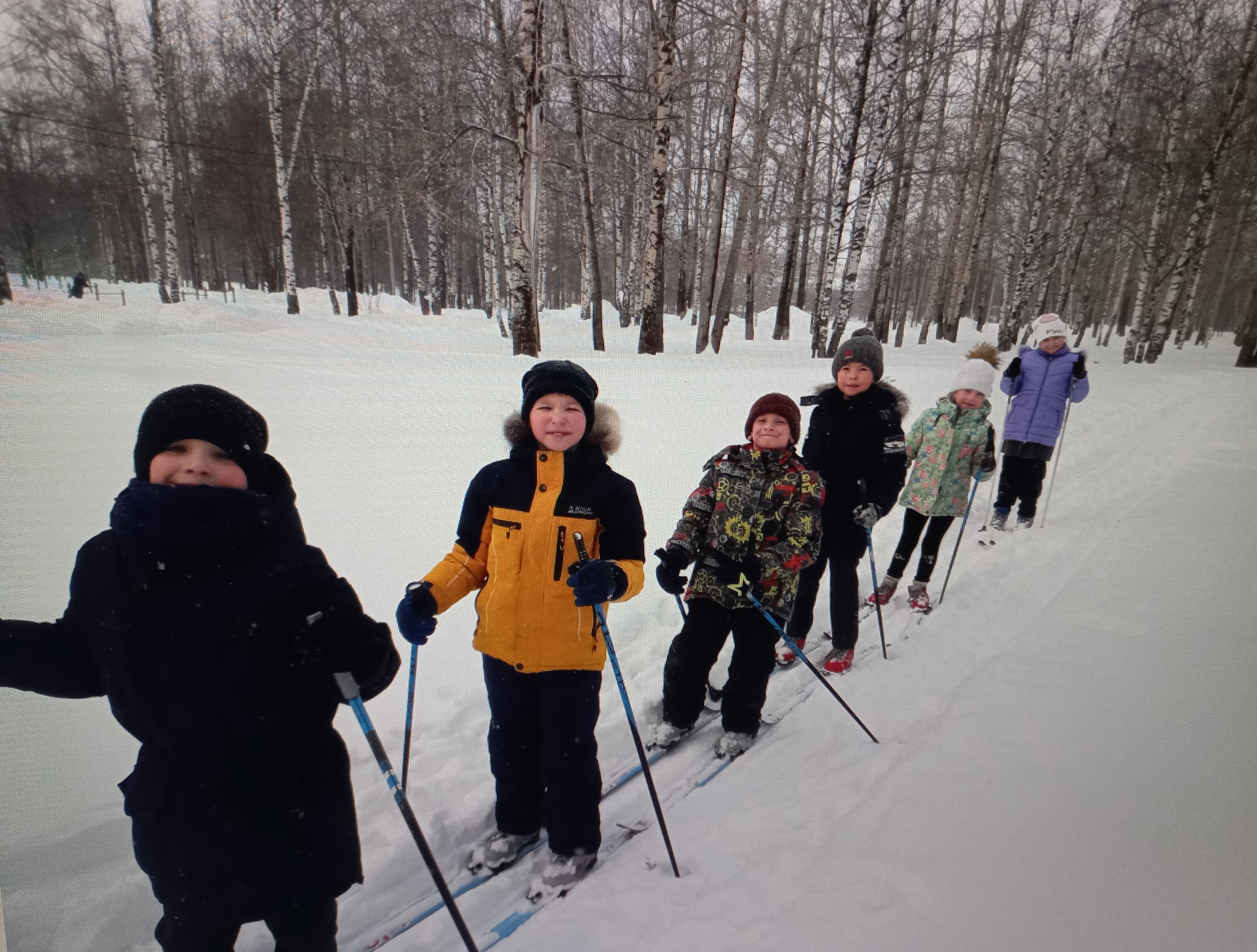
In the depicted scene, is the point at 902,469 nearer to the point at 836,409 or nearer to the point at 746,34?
the point at 836,409

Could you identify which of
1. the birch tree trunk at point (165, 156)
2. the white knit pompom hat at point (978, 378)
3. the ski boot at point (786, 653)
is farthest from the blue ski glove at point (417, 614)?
the birch tree trunk at point (165, 156)

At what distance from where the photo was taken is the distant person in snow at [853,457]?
318 centimetres

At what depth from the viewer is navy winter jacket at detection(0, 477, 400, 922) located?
124cm

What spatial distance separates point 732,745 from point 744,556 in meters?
0.97

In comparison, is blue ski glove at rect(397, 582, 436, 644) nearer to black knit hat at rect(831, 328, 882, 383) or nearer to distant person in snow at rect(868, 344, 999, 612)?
black knit hat at rect(831, 328, 882, 383)

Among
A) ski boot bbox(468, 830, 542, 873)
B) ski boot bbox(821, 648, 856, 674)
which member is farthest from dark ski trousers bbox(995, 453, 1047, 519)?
ski boot bbox(468, 830, 542, 873)

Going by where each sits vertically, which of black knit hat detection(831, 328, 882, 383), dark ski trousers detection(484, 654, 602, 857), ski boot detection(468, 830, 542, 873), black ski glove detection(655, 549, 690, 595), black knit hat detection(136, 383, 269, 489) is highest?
black knit hat detection(831, 328, 882, 383)

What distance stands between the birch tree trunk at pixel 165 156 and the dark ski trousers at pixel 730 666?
13.1 metres

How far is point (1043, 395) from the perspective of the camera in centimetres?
549

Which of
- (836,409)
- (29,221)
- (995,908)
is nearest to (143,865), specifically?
(29,221)

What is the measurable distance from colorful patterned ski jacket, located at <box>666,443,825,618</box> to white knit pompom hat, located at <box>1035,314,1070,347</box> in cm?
436

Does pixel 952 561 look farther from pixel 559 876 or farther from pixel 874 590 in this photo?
pixel 559 876

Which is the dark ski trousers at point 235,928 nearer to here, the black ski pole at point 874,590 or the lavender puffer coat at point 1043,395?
the black ski pole at point 874,590

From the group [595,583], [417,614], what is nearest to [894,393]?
[595,583]
